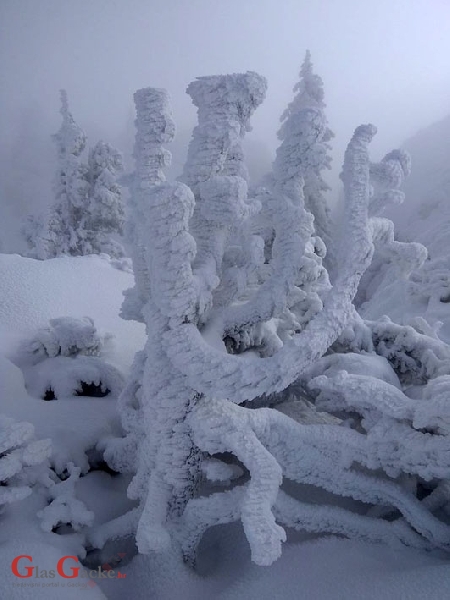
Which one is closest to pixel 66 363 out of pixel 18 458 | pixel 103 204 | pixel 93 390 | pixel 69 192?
pixel 93 390

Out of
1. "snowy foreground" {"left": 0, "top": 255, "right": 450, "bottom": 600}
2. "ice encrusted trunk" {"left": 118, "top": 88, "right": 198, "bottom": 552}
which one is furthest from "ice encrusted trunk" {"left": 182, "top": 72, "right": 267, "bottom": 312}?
"snowy foreground" {"left": 0, "top": 255, "right": 450, "bottom": 600}

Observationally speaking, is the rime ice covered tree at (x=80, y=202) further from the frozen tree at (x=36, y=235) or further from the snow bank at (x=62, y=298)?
the snow bank at (x=62, y=298)

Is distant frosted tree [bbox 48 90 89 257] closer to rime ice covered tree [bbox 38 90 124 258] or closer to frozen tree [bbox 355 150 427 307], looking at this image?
rime ice covered tree [bbox 38 90 124 258]

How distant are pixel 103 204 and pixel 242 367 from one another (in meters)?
7.40

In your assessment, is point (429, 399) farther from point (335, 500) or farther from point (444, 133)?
point (444, 133)

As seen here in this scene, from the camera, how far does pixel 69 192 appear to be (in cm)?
812

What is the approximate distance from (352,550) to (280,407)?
69 cm

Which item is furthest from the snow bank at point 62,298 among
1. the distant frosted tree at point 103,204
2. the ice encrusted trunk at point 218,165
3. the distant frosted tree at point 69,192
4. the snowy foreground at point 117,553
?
the distant frosted tree at point 69,192

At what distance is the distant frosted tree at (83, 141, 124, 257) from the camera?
8031mm

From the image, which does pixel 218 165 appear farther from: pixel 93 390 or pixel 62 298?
pixel 62 298

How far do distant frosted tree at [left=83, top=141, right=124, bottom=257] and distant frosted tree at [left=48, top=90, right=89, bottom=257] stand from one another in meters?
0.15

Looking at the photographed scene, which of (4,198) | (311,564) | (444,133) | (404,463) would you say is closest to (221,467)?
(311,564)

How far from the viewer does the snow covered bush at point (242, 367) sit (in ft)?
4.57

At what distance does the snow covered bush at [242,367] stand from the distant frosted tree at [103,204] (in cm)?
673
